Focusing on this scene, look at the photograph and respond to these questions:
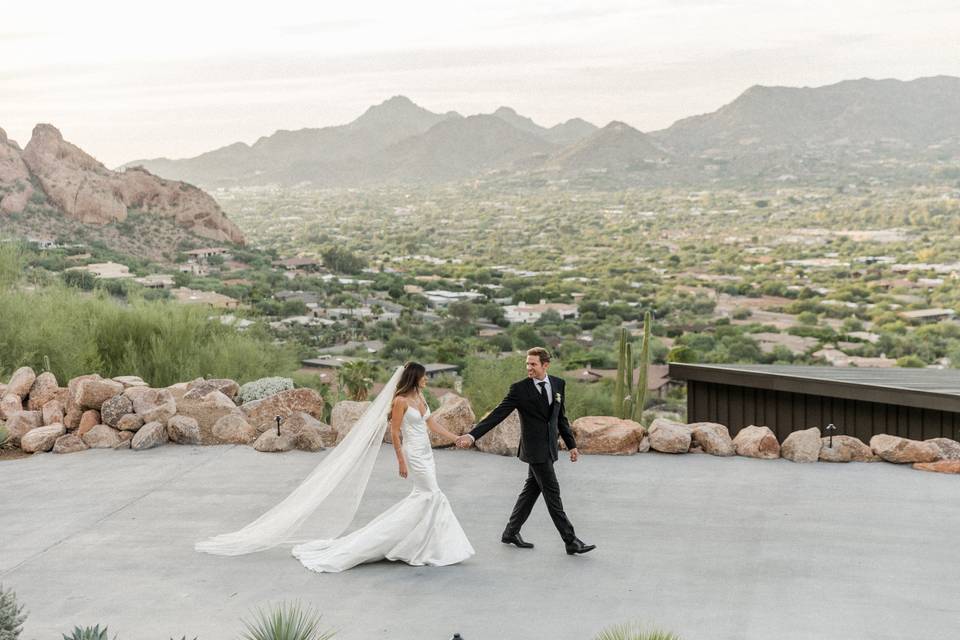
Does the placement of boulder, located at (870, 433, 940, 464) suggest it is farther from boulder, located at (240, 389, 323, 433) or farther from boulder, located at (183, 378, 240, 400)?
boulder, located at (183, 378, 240, 400)

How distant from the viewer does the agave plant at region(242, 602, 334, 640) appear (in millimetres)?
5203

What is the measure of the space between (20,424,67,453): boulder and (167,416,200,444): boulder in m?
1.16

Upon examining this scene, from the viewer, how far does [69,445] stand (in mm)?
10891

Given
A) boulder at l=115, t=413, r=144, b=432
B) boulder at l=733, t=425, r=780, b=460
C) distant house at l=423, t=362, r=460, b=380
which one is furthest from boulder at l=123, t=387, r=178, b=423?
distant house at l=423, t=362, r=460, b=380

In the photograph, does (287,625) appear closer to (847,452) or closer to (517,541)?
(517,541)

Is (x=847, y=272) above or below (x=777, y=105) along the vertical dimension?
below

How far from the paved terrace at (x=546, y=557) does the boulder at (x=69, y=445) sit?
61 cm

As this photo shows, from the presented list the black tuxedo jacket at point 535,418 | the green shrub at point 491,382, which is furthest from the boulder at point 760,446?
the green shrub at point 491,382

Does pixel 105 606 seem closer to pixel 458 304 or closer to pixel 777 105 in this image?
pixel 458 304

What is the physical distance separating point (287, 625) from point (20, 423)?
7079mm

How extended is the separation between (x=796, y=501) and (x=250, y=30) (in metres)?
98.3

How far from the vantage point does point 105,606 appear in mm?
6500

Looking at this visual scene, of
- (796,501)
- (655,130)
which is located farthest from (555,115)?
(796,501)

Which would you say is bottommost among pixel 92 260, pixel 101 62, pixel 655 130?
pixel 92 260
